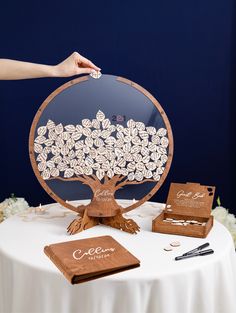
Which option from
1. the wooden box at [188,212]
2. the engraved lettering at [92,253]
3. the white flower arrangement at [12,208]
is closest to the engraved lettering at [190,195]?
the wooden box at [188,212]

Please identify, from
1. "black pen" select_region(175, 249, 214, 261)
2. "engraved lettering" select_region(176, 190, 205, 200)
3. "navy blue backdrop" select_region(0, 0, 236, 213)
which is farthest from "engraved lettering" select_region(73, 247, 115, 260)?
"navy blue backdrop" select_region(0, 0, 236, 213)

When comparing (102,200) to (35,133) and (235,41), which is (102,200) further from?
(235,41)

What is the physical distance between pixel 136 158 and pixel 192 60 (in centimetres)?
117

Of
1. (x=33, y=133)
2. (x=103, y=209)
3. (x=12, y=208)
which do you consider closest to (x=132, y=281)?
(x=103, y=209)

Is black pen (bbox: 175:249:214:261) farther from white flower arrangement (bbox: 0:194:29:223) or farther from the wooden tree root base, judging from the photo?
white flower arrangement (bbox: 0:194:29:223)

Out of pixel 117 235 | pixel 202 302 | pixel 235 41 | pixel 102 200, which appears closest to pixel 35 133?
pixel 102 200

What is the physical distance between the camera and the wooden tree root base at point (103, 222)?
4.95 ft

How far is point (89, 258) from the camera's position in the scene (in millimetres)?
1241

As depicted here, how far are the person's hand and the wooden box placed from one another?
1.92ft

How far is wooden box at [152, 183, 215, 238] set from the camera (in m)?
1.49

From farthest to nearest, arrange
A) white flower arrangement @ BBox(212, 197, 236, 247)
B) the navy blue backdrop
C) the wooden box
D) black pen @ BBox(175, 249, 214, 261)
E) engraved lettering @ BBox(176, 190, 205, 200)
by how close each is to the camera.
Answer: the navy blue backdrop → white flower arrangement @ BBox(212, 197, 236, 247) → engraved lettering @ BBox(176, 190, 205, 200) → the wooden box → black pen @ BBox(175, 249, 214, 261)

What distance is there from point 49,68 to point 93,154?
0.43m

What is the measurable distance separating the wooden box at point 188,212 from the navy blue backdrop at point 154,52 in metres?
1.02

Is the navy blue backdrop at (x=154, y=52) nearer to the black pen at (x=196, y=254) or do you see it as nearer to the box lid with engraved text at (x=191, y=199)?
the box lid with engraved text at (x=191, y=199)
